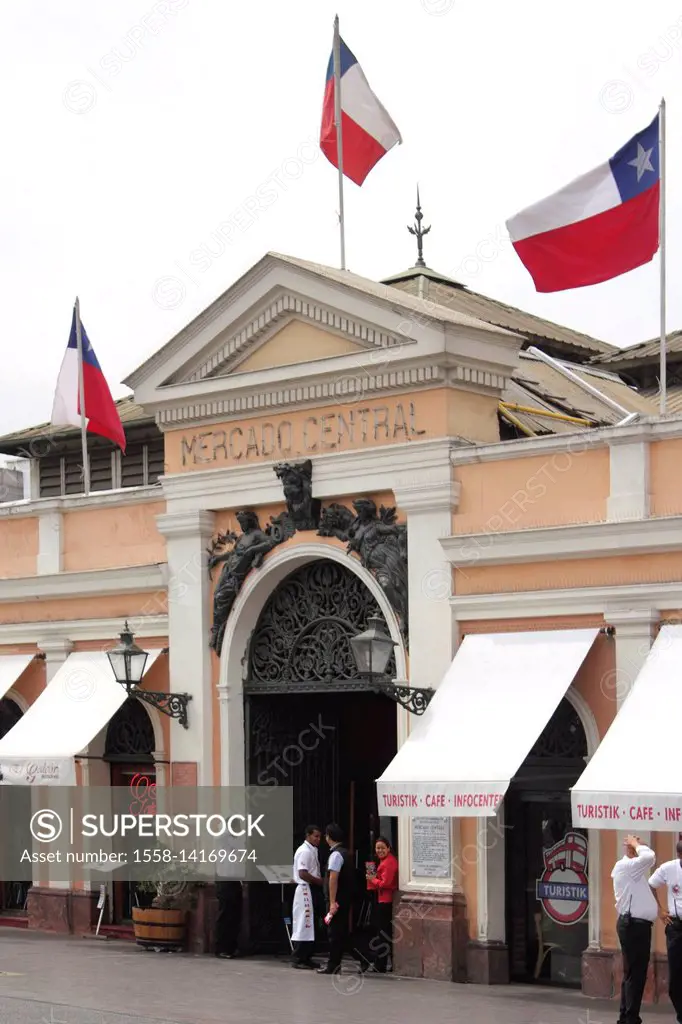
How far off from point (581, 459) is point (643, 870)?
3840mm

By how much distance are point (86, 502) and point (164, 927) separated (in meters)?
4.98

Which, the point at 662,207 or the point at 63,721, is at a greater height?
the point at 662,207

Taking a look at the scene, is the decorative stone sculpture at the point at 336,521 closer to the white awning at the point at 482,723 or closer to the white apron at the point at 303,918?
the white awning at the point at 482,723

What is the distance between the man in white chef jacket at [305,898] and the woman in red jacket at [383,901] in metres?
0.72

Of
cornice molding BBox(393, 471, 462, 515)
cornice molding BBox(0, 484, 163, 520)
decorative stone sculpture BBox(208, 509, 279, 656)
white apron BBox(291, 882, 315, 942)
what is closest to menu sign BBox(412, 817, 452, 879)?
white apron BBox(291, 882, 315, 942)

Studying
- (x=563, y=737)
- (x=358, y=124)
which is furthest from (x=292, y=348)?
(x=563, y=737)

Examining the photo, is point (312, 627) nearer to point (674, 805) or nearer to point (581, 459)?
point (581, 459)

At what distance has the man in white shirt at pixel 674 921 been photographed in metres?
13.5

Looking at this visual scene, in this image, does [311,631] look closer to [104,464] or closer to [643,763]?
[643,763]

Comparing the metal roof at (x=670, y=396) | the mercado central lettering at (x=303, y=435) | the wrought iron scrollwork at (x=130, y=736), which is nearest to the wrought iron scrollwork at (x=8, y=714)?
the wrought iron scrollwork at (x=130, y=736)

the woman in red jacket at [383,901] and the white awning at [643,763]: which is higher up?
the white awning at [643,763]

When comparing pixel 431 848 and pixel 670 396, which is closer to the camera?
pixel 431 848

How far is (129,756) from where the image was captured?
19.8m

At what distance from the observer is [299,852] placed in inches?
685
